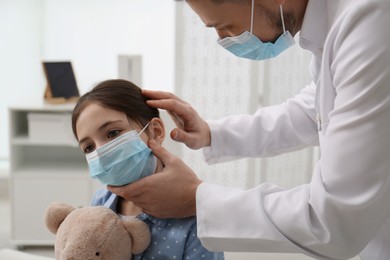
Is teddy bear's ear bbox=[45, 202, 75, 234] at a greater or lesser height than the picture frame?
greater

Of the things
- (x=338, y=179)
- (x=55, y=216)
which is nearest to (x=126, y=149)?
(x=55, y=216)

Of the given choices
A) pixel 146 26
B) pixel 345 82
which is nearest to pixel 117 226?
pixel 345 82

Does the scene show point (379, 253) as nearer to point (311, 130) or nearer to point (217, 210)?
point (217, 210)

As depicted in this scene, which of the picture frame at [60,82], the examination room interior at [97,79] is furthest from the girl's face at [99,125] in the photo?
the picture frame at [60,82]

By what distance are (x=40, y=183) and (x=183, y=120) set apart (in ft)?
6.67

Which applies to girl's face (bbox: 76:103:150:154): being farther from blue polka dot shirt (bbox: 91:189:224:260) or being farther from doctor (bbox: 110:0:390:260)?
blue polka dot shirt (bbox: 91:189:224:260)

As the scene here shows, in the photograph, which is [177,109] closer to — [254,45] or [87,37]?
[254,45]

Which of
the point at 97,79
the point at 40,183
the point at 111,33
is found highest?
the point at 111,33

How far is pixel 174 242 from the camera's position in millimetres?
1209

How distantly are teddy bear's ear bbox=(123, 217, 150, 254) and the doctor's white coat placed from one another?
0.70 ft

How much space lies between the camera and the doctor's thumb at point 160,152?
1.11 meters

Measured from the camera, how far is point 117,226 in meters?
1.17

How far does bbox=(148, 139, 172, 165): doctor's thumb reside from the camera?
1.11m

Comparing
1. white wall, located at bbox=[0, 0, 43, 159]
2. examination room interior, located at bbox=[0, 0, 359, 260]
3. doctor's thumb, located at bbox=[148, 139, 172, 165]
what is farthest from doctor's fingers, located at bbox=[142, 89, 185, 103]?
white wall, located at bbox=[0, 0, 43, 159]
